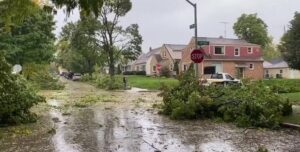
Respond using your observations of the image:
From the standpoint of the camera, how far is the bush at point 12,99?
48.5 feet

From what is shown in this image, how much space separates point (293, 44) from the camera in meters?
44.1

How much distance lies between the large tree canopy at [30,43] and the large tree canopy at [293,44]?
23.2 m

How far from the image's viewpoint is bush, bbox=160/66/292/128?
14.5 metres

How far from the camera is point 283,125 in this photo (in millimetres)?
14078

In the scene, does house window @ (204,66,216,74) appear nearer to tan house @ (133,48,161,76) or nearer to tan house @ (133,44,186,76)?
tan house @ (133,44,186,76)

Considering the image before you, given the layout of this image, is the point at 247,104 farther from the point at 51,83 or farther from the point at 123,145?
the point at 51,83

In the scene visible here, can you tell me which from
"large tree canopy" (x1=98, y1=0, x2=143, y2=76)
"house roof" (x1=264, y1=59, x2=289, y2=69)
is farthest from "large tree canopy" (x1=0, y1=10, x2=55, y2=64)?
"house roof" (x1=264, y1=59, x2=289, y2=69)

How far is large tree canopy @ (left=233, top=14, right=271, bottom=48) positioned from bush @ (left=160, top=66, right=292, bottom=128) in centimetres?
8260

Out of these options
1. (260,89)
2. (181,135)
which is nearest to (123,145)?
(181,135)

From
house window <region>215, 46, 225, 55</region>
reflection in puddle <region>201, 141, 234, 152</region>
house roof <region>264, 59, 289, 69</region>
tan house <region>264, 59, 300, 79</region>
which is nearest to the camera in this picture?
reflection in puddle <region>201, 141, 234, 152</region>

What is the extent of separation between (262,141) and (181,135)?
2.21 metres

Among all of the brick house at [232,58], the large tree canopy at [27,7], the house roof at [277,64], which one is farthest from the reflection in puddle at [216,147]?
the house roof at [277,64]

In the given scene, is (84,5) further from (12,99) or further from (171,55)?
(171,55)

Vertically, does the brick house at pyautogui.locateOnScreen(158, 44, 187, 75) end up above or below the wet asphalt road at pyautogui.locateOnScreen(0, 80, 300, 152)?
above
